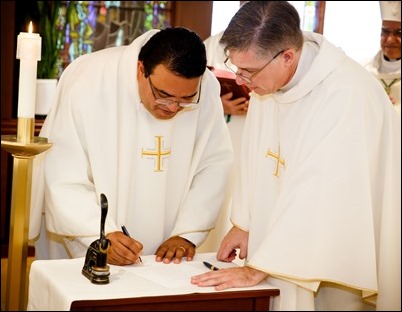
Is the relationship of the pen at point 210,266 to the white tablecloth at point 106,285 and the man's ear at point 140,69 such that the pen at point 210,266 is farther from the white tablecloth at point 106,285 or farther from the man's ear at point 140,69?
the man's ear at point 140,69

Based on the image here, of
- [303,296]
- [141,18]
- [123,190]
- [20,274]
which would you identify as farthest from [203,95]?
[141,18]

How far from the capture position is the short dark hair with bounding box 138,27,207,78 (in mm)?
3336

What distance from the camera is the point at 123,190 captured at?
3770 mm

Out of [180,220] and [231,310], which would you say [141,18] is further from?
[231,310]

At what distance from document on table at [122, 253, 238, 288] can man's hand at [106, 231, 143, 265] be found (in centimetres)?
3

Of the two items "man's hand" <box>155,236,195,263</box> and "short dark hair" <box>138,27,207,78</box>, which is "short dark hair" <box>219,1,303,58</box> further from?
"man's hand" <box>155,236,195,263</box>

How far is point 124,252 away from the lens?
318 cm

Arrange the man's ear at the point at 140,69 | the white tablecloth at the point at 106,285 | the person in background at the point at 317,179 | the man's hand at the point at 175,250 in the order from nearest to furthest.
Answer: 1. the white tablecloth at the point at 106,285
2. the person in background at the point at 317,179
3. the man's hand at the point at 175,250
4. the man's ear at the point at 140,69

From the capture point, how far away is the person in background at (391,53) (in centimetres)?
647

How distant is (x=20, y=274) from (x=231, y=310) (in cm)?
78

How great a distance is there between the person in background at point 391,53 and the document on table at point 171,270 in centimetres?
354

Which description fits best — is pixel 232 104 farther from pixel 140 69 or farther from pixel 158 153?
pixel 140 69

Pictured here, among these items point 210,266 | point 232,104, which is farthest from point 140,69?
point 232,104

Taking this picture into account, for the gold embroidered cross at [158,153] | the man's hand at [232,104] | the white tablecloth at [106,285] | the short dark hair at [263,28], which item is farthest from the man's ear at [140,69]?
the man's hand at [232,104]
